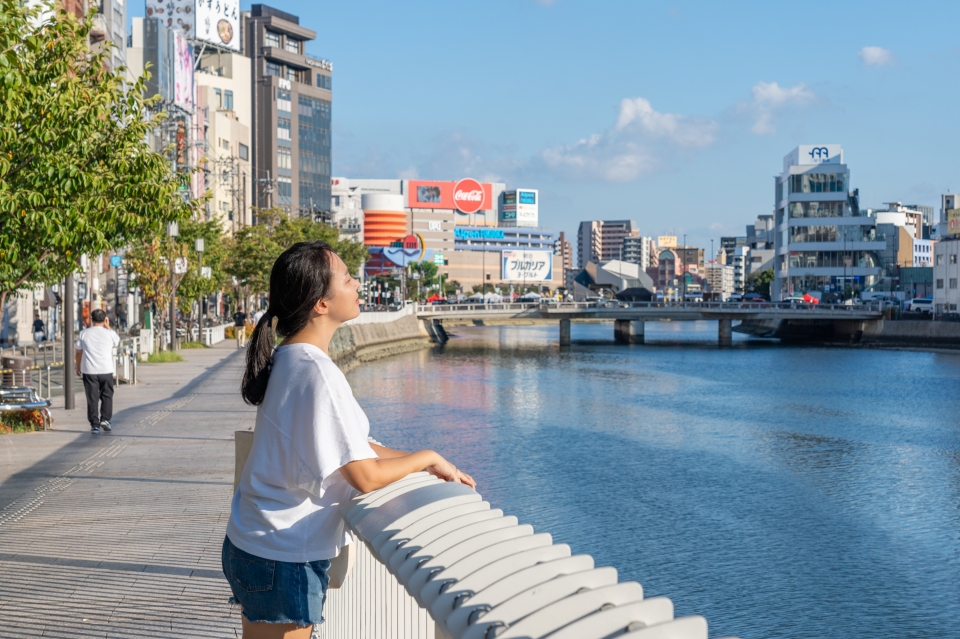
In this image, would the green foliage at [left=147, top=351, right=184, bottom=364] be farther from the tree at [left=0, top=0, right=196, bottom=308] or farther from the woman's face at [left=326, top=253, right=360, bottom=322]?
the woman's face at [left=326, top=253, right=360, bottom=322]

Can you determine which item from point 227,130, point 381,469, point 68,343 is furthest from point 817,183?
point 381,469

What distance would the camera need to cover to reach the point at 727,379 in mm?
50281

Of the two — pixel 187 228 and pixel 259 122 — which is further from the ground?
pixel 259 122

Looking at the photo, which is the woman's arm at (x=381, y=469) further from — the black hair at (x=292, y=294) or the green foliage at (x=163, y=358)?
the green foliage at (x=163, y=358)

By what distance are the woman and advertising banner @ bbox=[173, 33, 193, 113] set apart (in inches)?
2808

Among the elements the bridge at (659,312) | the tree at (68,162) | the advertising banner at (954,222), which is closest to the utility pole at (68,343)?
the tree at (68,162)

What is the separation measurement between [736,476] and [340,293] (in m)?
21.5

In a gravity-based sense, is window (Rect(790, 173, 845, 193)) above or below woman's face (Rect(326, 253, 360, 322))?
above

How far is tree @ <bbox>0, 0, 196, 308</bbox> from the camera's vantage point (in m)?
12.7

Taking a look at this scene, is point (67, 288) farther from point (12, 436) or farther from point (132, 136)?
point (132, 136)

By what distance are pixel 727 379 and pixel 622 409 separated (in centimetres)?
1520

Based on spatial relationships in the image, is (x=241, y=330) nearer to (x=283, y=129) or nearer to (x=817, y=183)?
(x=817, y=183)

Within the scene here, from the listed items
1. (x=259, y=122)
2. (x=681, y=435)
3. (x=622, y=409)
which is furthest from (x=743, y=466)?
(x=259, y=122)

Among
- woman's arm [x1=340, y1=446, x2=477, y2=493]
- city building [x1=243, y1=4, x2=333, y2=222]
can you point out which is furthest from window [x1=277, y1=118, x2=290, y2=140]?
woman's arm [x1=340, y1=446, x2=477, y2=493]
